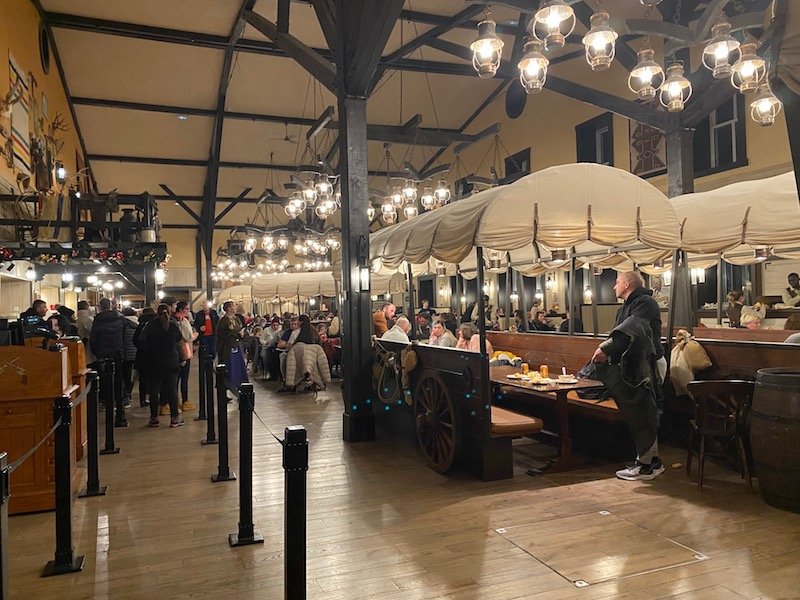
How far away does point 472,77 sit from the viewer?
15742 mm

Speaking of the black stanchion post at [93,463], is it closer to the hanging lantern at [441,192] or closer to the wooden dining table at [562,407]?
the wooden dining table at [562,407]

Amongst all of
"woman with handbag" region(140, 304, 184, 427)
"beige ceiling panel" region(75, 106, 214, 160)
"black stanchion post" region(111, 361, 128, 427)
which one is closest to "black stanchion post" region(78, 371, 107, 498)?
"woman with handbag" region(140, 304, 184, 427)

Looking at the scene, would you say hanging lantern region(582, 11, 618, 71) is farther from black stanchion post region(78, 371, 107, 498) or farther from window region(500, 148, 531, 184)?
window region(500, 148, 531, 184)

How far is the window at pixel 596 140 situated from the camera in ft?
46.8

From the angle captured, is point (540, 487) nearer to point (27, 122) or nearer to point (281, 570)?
point (281, 570)

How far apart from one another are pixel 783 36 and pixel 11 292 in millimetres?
12542

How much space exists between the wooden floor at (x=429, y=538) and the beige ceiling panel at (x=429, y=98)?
499 inches

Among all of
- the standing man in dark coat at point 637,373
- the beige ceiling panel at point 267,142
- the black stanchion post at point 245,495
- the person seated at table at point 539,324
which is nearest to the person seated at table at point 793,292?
the person seated at table at point 539,324

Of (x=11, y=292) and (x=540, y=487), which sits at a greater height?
(x=11, y=292)

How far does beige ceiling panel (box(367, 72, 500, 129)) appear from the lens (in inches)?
629

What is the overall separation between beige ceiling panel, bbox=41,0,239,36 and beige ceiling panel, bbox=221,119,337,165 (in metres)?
4.78

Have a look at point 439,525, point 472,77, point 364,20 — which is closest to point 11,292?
point 364,20

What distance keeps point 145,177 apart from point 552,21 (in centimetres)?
1880

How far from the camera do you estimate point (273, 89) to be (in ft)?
51.5
